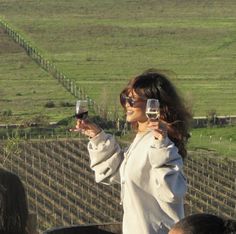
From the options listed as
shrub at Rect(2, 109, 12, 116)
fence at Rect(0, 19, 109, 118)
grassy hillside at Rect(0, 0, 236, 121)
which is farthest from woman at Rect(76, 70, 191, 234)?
grassy hillside at Rect(0, 0, 236, 121)

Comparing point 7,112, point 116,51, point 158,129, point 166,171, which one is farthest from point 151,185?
point 116,51

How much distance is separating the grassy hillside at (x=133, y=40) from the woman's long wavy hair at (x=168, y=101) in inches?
937

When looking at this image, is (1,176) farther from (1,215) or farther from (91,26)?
(91,26)

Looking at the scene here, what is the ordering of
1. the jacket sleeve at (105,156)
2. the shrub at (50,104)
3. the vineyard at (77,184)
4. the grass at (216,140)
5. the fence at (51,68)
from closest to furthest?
the jacket sleeve at (105,156) → the vineyard at (77,184) → the grass at (216,140) → the fence at (51,68) → the shrub at (50,104)

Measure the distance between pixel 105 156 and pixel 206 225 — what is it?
123 centimetres

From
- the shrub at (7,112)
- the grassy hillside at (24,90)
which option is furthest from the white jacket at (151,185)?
the shrub at (7,112)

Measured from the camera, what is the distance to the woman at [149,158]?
14.5 ft

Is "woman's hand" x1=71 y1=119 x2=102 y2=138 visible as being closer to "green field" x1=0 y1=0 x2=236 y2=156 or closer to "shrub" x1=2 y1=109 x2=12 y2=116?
"green field" x1=0 y1=0 x2=236 y2=156

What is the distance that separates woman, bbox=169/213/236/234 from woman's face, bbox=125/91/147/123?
1041mm

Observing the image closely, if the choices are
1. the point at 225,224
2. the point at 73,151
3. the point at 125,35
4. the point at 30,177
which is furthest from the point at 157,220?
the point at 125,35

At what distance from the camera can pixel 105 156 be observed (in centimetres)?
472

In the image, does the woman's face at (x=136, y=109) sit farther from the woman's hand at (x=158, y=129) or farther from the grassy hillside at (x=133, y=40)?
the grassy hillside at (x=133, y=40)

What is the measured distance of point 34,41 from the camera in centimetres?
4969

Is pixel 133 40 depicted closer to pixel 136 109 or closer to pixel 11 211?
pixel 11 211
